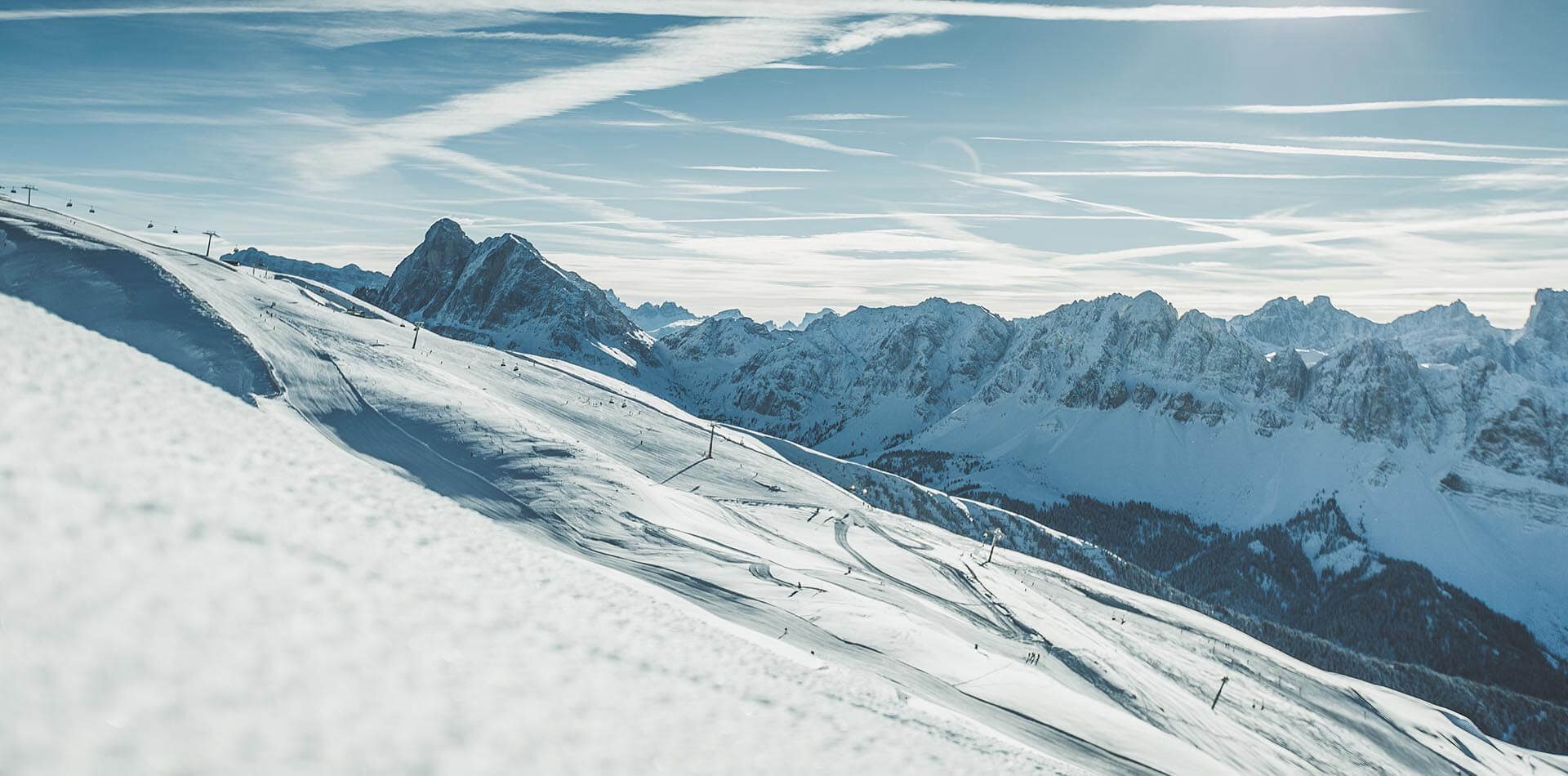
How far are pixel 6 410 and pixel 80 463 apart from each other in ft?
3.05

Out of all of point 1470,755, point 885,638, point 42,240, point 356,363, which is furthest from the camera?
point 1470,755

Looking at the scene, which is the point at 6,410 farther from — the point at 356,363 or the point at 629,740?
the point at 356,363

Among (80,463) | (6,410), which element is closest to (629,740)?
(80,463)

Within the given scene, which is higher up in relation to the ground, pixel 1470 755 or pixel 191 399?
pixel 191 399

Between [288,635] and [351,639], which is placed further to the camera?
[351,639]

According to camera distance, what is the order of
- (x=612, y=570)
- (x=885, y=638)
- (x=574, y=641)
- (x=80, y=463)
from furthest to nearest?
(x=885, y=638), (x=612, y=570), (x=574, y=641), (x=80, y=463)

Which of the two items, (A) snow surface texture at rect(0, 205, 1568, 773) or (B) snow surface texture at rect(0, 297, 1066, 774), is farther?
(A) snow surface texture at rect(0, 205, 1568, 773)

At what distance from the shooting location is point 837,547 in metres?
44.5

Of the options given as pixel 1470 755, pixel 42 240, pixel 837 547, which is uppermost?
pixel 42 240

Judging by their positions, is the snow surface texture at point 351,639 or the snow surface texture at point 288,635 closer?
the snow surface texture at point 288,635

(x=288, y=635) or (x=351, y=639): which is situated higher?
(x=288, y=635)

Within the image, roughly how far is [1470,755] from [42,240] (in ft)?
334

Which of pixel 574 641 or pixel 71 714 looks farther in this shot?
pixel 574 641

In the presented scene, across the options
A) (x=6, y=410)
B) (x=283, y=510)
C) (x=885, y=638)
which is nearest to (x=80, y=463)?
(x=6, y=410)
